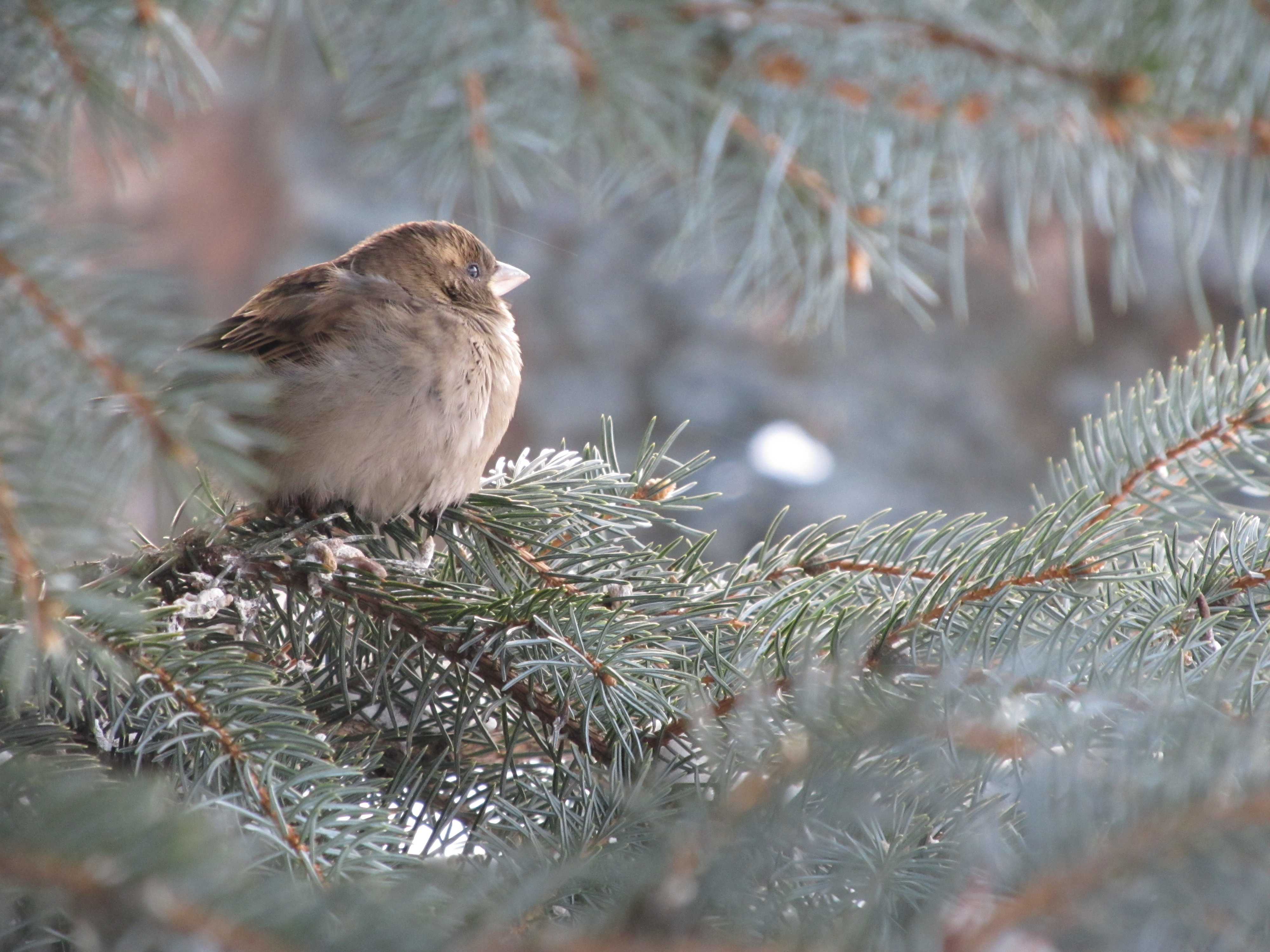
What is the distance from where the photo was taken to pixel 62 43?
3.10 ft

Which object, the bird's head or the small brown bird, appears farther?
the bird's head

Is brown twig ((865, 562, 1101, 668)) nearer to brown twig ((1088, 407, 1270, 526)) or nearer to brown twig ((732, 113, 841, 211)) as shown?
brown twig ((1088, 407, 1270, 526))

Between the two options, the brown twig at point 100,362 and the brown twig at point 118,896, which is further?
the brown twig at point 100,362

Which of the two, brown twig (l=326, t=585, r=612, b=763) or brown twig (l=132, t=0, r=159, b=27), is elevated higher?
brown twig (l=132, t=0, r=159, b=27)

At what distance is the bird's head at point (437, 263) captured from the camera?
2100 mm

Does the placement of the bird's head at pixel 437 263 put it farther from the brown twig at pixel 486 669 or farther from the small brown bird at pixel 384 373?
the brown twig at pixel 486 669

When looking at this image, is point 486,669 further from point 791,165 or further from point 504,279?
point 504,279

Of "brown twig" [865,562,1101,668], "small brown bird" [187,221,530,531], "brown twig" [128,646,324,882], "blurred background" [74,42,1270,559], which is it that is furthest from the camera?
"blurred background" [74,42,1270,559]

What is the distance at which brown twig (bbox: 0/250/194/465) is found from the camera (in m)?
0.63

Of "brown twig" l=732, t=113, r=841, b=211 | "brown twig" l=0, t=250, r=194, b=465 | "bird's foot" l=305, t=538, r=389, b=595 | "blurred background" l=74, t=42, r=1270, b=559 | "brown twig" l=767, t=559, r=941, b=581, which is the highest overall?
"brown twig" l=732, t=113, r=841, b=211

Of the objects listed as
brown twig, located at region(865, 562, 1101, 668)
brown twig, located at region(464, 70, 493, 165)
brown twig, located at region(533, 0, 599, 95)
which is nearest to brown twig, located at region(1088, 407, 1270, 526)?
brown twig, located at region(865, 562, 1101, 668)

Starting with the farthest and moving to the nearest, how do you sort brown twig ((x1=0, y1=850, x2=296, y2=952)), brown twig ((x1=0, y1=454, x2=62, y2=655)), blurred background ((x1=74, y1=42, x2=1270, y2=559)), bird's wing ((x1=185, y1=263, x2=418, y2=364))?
blurred background ((x1=74, y1=42, x2=1270, y2=559)) < bird's wing ((x1=185, y1=263, x2=418, y2=364)) < brown twig ((x1=0, y1=454, x2=62, y2=655)) < brown twig ((x1=0, y1=850, x2=296, y2=952))

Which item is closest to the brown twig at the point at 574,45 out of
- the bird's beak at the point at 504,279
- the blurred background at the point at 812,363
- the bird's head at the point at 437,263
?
the bird's head at the point at 437,263

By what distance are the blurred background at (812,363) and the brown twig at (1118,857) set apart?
12.9ft
